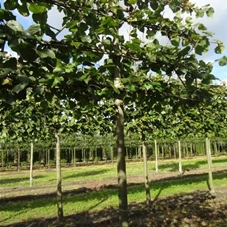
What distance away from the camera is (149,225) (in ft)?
21.7

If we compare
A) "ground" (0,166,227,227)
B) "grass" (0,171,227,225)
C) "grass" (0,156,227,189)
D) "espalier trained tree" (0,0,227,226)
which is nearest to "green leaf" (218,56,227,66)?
"espalier trained tree" (0,0,227,226)

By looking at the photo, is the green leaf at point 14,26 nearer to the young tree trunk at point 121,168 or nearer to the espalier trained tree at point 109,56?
the espalier trained tree at point 109,56

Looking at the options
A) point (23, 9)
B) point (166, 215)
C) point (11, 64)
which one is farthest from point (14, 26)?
point (166, 215)

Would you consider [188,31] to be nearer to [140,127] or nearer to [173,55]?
[173,55]

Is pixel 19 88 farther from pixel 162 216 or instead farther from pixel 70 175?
pixel 70 175

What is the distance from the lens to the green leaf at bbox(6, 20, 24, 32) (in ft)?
5.23

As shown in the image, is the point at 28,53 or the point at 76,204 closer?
the point at 28,53

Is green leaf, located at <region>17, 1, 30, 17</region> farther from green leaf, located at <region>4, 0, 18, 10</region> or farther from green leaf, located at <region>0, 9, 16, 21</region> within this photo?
green leaf, located at <region>0, 9, 16, 21</region>

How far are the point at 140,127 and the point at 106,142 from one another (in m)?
26.1

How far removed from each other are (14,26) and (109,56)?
1.54 meters

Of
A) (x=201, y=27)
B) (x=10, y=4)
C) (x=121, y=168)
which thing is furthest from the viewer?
(x=121, y=168)

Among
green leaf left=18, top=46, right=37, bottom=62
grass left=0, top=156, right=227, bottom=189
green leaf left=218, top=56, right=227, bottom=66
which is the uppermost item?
green leaf left=218, top=56, right=227, bottom=66

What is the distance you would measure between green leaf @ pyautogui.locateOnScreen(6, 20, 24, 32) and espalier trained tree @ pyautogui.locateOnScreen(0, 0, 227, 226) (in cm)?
18

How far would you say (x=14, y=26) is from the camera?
1.60 m
